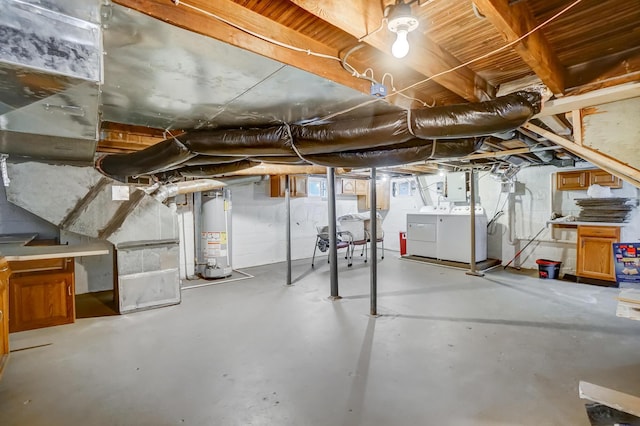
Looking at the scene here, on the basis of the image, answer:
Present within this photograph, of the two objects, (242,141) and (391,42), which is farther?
(242,141)

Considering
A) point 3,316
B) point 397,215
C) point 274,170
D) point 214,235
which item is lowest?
point 3,316

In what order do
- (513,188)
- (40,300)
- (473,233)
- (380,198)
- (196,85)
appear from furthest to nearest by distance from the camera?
(380,198) → (513,188) → (473,233) → (40,300) → (196,85)

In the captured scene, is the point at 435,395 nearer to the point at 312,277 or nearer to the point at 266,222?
the point at 312,277

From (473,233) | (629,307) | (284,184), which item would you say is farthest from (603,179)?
(284,184)

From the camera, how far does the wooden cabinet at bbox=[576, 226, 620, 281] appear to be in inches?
170

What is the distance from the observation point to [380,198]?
25.0 feet

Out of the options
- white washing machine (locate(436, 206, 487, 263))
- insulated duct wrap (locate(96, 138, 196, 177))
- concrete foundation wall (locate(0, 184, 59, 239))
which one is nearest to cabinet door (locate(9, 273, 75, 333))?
concrete foundation wall (locate(0, 184, 59, 239))

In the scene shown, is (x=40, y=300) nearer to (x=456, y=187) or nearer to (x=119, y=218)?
(x=119, y=218)

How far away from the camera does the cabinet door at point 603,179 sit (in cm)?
451

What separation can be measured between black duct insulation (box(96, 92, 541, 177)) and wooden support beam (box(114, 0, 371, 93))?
1.78 ft

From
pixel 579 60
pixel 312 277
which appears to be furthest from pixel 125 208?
pixel 579 60

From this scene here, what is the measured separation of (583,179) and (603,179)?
0.25 metres

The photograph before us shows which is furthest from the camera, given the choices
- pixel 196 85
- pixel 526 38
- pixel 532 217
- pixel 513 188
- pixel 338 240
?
pixel 338 240

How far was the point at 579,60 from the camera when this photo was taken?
1.84 m
